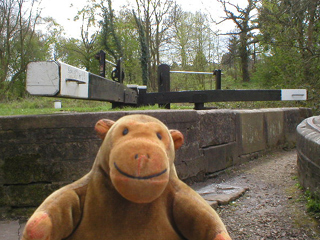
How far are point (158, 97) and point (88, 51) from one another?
18606 mm

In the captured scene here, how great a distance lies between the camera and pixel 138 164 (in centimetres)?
104

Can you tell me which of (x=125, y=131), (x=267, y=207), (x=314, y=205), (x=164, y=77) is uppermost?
(x=164, y=77)

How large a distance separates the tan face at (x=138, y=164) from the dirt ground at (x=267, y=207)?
1.52 metres

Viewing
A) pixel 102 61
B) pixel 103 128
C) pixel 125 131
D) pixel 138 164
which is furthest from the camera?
pixel 102 61

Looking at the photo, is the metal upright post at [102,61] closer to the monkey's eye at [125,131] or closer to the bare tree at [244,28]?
the monkey's eye at [125,131]

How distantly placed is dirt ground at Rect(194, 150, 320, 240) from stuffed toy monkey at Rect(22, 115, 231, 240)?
126cm

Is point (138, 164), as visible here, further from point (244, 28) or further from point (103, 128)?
point (244, 28)

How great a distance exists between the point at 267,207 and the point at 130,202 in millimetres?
2031

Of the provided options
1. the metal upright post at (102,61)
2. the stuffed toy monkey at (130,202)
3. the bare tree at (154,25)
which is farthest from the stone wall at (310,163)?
the bare tree at (154,25)

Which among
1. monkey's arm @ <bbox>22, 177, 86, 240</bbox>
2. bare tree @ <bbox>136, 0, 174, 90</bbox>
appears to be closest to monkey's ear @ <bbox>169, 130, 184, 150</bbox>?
monkey's arm @ <bbox>22, 177, 86, 240</bbox>

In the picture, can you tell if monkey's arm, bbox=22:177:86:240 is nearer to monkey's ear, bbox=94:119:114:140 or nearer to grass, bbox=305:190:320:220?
monkey's ear, bbox=94:119:114:140

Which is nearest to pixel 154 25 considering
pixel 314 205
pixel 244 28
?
pixel 244 28

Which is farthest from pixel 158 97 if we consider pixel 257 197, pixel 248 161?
pixel 257 197

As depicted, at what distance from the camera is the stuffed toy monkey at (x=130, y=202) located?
3.44ft
